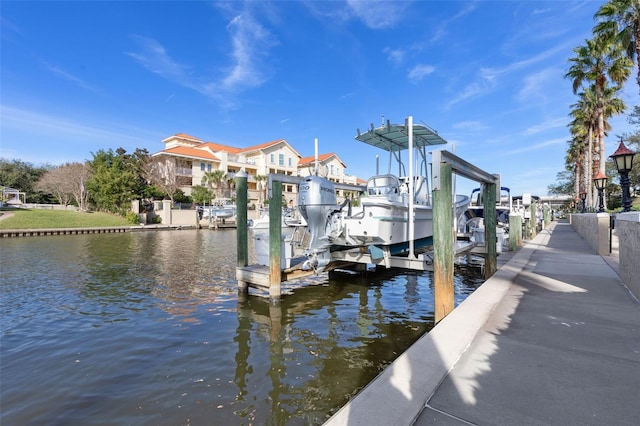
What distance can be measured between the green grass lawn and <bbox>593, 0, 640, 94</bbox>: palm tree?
137ft

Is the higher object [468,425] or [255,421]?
[468,425]

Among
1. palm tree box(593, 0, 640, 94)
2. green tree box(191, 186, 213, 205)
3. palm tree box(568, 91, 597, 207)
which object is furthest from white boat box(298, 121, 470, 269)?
green tree box(191, 186, 213, 205)

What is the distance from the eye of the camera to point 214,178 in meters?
44.8

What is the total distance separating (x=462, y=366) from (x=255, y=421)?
2244mm

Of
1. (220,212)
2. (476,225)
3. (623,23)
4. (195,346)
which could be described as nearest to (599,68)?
(623,23)

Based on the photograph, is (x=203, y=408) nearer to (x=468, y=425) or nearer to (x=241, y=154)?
(x=468, y=425)

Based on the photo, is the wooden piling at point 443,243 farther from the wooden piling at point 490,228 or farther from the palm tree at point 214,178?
the palm tree at point 214,178

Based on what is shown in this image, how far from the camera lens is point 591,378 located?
94.8 inches

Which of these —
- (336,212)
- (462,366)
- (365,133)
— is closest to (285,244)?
(336,212)

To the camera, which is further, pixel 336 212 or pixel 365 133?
pixel 365 133

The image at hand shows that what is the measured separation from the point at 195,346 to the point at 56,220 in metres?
35.6

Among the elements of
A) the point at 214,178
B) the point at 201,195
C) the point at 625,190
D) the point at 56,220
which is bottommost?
the point at 56,220

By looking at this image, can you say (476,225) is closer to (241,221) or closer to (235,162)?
(241,221)

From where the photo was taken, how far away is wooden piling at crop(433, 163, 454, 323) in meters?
4.71
